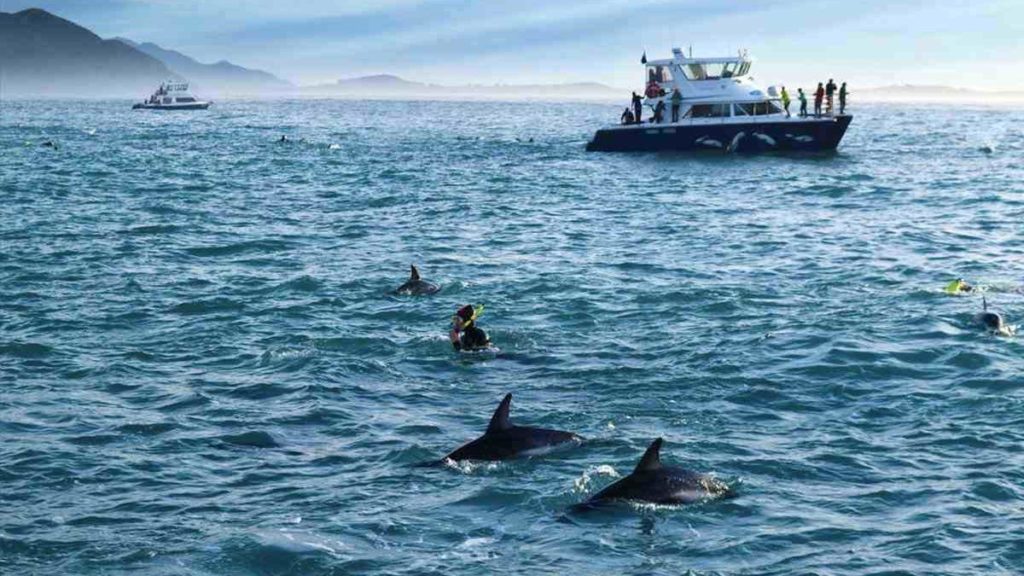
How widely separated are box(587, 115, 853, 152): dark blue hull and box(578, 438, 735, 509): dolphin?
54430 millimetres

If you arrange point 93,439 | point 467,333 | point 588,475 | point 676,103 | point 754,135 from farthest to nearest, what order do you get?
point 676,103, point 754,135, point 467,333, point 93,439, point 588,475

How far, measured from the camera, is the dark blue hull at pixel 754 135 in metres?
68.0

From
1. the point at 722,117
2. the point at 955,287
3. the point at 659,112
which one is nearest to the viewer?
the point at 955,287

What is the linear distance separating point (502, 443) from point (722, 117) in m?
54.7

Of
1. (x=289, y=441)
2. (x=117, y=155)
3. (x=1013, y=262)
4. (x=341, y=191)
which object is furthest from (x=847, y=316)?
(x=117, y=155)

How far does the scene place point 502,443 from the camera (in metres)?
17.2

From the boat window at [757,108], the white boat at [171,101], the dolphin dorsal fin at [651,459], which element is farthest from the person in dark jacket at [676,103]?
the white boat at [171,101]

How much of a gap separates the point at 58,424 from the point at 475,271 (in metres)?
15.2

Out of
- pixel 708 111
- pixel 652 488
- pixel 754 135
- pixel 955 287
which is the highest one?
pixel 708 111

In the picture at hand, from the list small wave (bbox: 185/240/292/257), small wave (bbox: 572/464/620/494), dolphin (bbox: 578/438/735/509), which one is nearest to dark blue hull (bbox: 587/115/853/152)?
small wave (bbox: 185/240/292/257)

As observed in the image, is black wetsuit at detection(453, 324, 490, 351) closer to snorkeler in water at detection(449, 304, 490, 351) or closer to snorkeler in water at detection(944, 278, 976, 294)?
snorkeler in water at detection(449, 304, 490, 351)

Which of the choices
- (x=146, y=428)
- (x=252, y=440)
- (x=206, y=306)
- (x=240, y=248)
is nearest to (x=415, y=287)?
(x=206, y=306)

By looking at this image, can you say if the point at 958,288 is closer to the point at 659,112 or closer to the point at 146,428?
the point at 146,428

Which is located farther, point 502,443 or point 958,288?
point 958,288
